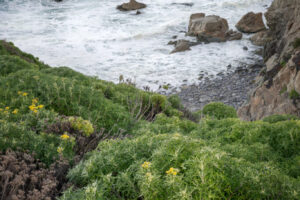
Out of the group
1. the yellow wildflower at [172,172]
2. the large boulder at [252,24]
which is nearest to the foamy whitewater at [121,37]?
the large boulder at [252,24]

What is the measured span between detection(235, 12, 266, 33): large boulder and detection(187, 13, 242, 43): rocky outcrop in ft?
4.15

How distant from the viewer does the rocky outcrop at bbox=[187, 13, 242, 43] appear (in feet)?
88.2

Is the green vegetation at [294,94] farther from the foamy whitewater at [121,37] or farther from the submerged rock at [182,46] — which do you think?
the submerged rock at [182,46]

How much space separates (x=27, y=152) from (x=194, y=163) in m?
2.26

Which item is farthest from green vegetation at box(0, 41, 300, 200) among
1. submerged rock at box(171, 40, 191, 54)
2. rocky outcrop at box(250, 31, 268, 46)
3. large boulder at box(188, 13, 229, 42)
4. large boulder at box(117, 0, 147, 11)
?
large boulder at box(117, 0, 147, 11)

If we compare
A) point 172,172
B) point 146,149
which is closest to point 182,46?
point 146,149

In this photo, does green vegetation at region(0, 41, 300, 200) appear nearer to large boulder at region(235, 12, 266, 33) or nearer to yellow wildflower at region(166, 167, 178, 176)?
yellow wildflower at region(166, 167, 178, 176)

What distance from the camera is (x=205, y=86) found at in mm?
19406

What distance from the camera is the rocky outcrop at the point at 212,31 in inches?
1059

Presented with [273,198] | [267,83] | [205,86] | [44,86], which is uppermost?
[273,198]

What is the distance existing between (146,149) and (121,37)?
2695 cm

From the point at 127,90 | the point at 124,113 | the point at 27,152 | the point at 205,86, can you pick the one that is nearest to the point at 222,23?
the point at 205,86

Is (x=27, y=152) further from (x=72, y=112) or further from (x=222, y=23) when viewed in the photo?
(x=222, y=23)

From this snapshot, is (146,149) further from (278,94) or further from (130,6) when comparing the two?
(130,6)
